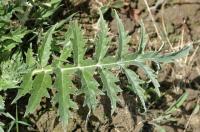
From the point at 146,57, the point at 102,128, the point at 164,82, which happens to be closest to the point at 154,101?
the point at 164,82

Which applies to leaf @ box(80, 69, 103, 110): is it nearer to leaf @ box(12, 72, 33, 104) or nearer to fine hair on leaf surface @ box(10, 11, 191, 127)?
fine hair on leaf surface @ box(10, 11, 191, 127)

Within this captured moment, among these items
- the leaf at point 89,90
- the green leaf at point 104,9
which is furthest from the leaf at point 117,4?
the leaf at point 89,90

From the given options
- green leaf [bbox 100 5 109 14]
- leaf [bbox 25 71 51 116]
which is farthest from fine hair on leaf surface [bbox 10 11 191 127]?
green leaf [bbox 100 5 109 14]

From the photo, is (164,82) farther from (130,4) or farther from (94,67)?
(94,67)

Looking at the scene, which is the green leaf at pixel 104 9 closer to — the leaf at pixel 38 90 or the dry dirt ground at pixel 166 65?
the dry dirt ground at pixel 166 65

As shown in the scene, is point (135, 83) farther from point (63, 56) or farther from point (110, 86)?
point (63, 56)

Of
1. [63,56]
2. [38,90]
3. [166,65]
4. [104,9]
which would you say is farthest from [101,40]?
[166,65]

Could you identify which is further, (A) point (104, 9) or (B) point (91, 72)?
(A) point (104, 9)
